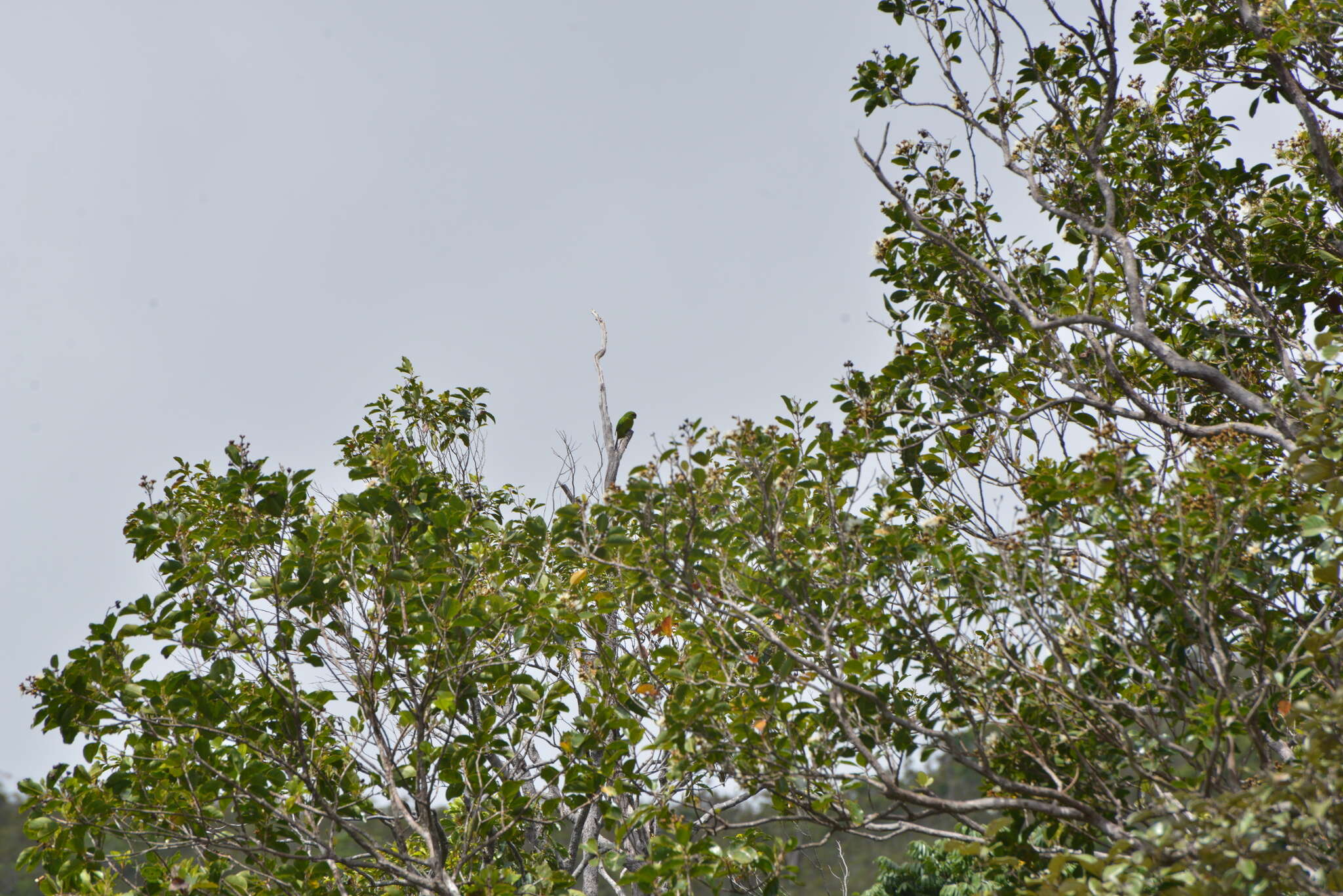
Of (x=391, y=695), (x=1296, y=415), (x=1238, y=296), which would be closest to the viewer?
(x=1296, y=415)

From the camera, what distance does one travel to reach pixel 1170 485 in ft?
13.0

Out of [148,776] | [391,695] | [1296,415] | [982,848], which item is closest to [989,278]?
[1296,415]

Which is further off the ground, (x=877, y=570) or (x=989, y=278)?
(x=989, y=278)

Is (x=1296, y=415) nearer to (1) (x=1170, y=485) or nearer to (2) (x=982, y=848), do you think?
(1) (x=1170, y=485)

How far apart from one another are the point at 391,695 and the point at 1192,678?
4.20m

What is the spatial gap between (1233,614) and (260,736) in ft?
15.9

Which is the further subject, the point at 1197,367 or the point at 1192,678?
the point at 1197,367

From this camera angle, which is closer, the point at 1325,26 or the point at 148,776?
the point at 148,776

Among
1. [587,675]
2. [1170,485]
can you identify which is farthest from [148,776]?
[1170,485]

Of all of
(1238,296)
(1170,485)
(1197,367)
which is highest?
(1238,296)

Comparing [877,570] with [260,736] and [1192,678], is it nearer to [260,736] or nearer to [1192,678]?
[1192,678]

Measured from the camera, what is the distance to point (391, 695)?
5.02m

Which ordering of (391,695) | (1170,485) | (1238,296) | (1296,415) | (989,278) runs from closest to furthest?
(1170,485), (1296,415), (391,695), (989,278), (1238,296)

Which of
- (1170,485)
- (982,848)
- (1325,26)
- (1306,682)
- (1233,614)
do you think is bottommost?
(982,848)
